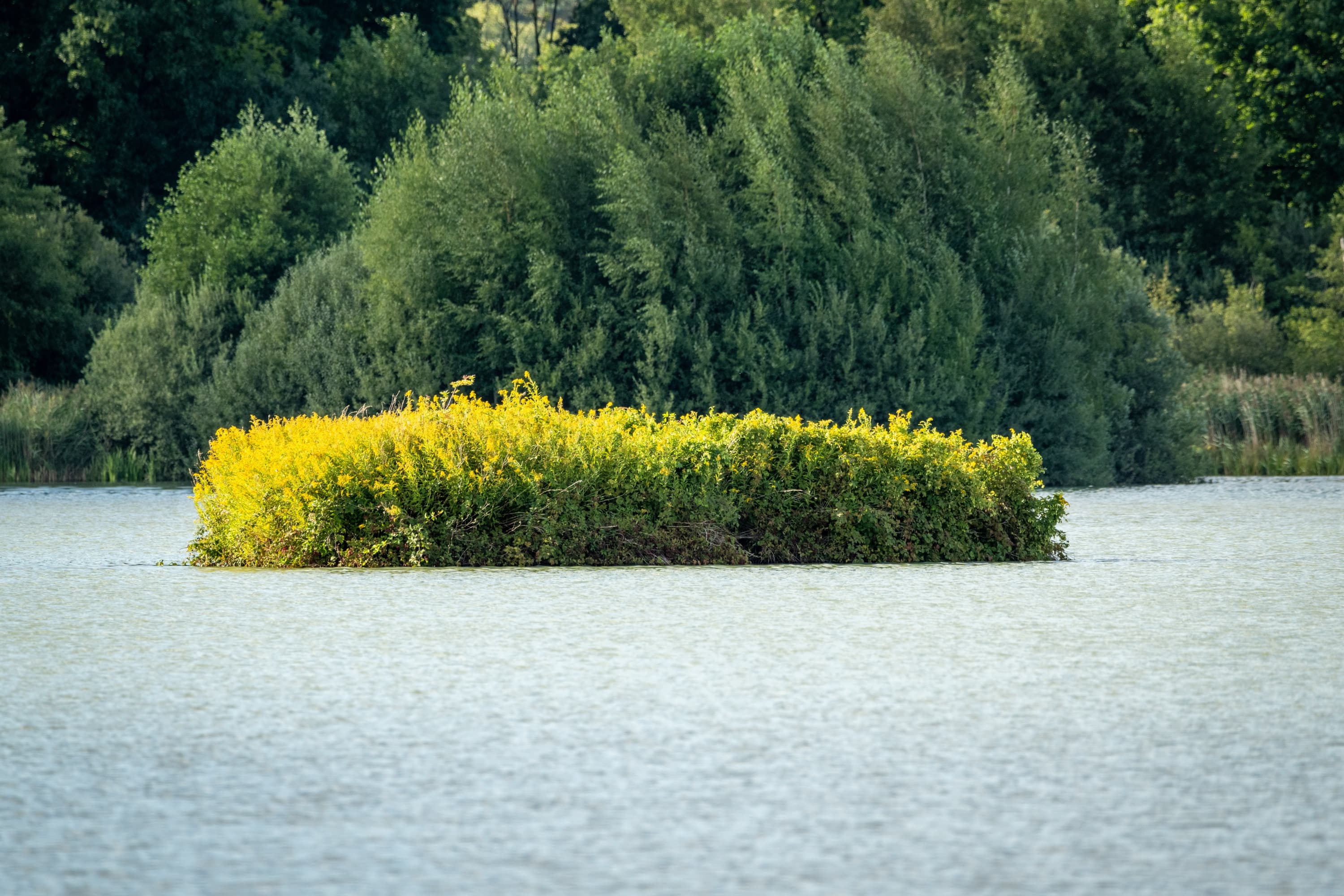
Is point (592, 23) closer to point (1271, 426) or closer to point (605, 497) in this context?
A: point (1271, 426)

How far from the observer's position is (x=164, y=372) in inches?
1185

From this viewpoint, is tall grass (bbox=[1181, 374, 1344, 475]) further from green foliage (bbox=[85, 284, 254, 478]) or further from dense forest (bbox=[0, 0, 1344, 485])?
green foliage (bbox=[85, 284, 254, 478])

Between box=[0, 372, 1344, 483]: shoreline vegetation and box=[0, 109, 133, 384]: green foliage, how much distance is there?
4434mm

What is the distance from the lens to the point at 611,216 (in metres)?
27.5

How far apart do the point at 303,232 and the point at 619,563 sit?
21.9 meters

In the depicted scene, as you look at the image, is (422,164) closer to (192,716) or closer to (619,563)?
(619,563)

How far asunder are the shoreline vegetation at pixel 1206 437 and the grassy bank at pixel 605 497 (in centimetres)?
1383

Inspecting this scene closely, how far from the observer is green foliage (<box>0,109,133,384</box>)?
1410 inches

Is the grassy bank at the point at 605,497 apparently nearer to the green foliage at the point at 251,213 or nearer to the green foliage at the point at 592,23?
the green foliage at the point at 251,213

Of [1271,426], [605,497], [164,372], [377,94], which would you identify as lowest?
[605,497]

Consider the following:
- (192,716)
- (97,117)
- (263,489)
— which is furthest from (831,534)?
(97,117)

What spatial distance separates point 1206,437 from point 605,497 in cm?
1770

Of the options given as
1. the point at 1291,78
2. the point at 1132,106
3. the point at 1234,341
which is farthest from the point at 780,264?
the point at 1291,78

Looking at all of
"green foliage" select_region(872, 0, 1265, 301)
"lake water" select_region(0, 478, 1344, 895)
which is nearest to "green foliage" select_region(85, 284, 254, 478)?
"lake water" select_region(0, 478, 1344, 895)
